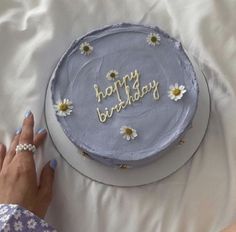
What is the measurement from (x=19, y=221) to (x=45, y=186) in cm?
9

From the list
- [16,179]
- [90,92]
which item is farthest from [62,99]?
[16,179]

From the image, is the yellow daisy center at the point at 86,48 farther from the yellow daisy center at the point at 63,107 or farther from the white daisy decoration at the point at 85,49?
the yellow daisy center at the point at 63,107

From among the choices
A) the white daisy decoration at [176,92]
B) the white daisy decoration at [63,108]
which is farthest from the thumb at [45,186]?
the white daisy decoration at [176,92]

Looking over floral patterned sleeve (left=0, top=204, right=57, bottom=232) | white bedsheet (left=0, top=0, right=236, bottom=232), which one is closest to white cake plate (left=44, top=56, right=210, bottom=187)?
white bedsheet (left=0, top=0, right=236, bottom=232)

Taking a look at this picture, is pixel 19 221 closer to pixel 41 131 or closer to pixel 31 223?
pixel 31 223

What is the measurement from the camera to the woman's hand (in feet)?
2.91

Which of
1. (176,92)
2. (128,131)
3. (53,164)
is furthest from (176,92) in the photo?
(53,164)

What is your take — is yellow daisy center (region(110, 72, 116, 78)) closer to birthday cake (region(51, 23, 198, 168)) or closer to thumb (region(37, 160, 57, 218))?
birthday cake (region(51, 23, 198, 168))

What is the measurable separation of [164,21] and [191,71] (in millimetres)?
175

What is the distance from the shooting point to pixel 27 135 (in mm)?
921

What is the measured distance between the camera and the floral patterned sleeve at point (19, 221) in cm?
83

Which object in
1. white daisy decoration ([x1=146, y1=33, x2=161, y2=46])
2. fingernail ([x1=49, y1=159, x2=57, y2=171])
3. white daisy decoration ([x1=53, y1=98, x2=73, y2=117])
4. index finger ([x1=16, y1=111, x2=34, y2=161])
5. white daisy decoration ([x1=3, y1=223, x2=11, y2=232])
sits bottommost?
white daisy decoration ([x1=3, y1=223, x2=11, y2=232])

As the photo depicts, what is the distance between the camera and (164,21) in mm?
1017

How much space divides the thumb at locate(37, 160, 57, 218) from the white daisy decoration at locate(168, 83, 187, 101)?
0.80ft
